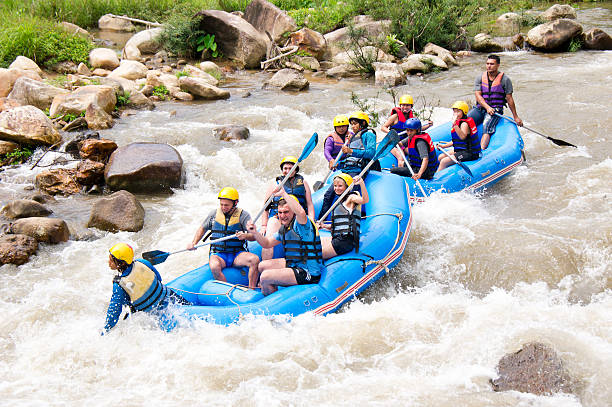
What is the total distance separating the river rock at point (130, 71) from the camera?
518 inches

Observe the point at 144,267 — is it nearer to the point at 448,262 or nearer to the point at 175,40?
the point at 448,262

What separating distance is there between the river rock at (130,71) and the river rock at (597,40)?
11125mm

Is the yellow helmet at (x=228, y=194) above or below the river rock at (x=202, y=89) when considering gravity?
above

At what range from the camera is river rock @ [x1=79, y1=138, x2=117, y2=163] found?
27.8 ft

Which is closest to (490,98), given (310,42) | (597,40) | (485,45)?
(310,42)

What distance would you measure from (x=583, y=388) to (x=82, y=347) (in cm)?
385

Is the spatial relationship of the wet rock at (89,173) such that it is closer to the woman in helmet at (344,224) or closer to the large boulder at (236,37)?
the woman in helmet at (344,224)

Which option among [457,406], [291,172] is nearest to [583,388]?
[457,406]

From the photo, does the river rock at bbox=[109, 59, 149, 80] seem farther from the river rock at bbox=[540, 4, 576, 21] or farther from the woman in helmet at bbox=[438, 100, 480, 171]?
the river rock at bbox=[540, 4, 576, 21]

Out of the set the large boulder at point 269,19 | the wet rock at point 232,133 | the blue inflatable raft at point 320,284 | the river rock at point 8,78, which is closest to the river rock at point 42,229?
the blue inflatable raft at point 320,284

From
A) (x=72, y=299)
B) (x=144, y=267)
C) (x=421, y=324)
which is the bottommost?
(x=72, y=299)

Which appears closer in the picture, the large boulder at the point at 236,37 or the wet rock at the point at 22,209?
the wet rock at the point at 22,209

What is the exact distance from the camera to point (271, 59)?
48.1 ft

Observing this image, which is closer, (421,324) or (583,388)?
(583,388)
